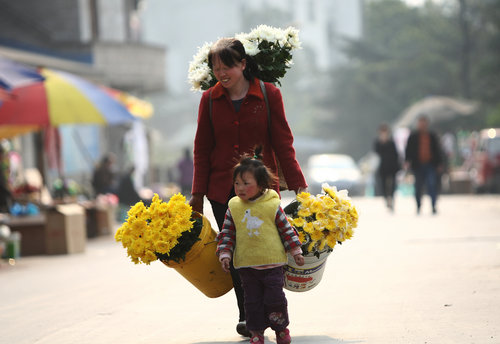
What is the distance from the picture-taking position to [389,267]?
1020 centimetres

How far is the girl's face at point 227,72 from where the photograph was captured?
5.90 meters

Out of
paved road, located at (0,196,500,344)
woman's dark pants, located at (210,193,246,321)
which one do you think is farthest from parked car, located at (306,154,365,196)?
woman's dark pants, located at (210,193,246,321)

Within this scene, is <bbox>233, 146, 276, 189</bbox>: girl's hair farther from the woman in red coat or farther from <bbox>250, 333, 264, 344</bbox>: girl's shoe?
<bbox>250, 333, 264, 344</bbox>: girl's shoe

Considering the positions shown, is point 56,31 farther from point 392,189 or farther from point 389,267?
point 389,267

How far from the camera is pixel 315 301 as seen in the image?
789 centimetres

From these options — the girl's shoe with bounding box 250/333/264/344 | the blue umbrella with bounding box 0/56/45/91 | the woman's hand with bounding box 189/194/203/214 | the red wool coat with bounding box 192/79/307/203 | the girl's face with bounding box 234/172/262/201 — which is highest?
the blue umbrella with bounding box 0/56/45/91

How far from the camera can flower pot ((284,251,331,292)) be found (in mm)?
5898

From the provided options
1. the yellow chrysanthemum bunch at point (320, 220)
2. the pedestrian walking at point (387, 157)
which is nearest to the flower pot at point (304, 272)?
the yellow chrysanthemum bunch at point (320, 220)

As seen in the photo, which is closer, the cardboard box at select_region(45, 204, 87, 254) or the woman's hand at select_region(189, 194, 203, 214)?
the woman's hand at select_region(189, 194, 203, 214)

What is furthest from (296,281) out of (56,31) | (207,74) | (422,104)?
(422,104)

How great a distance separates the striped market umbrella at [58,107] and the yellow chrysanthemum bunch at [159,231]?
30.9ft

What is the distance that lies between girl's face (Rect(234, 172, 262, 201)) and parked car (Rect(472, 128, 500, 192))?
2320 centimetres

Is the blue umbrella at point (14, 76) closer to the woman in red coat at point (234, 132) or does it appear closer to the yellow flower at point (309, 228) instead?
the woman in red coat at point (234, 132)

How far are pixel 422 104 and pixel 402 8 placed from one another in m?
34.1
